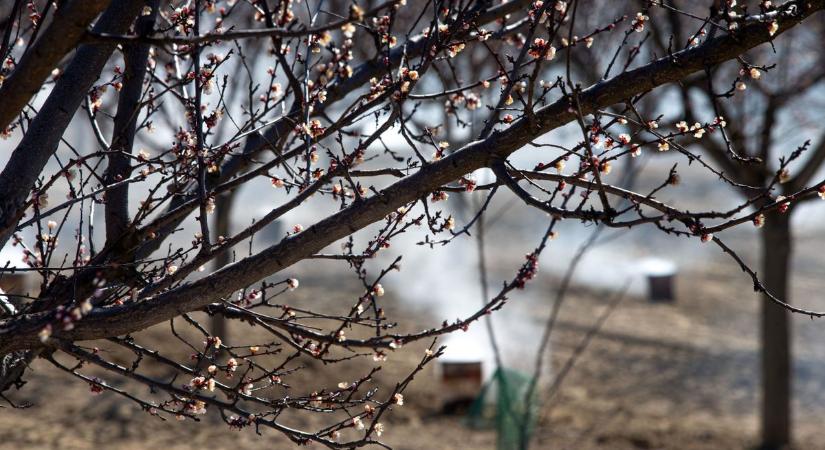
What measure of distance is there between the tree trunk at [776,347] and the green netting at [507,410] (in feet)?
8.28

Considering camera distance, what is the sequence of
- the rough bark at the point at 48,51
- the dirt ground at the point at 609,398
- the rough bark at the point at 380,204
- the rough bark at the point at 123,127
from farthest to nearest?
1. the dirt ground at the point at 609,398
2. the rough bark at the point at 123,127
3. the rough bark at the point at 380,204
4. the rough bark at the point at 48,51

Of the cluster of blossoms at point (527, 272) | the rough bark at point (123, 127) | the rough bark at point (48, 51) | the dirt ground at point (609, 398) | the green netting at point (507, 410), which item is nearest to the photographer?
the rough bark at point (48, 51)

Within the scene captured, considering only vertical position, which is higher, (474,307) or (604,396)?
(474,307)

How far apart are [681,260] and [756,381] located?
7.20 metres

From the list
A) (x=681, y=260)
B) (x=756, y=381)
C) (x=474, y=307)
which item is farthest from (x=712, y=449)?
(x=681, y=260)

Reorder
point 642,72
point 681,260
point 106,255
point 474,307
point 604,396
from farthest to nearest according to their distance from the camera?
1. point 681,260
2. point 474,307
3. point 604,396
4. point 106,255
5. point 642,72

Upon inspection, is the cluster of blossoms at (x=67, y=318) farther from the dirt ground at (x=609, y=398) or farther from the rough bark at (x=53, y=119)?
the dirt ground at (x=609, y=398)

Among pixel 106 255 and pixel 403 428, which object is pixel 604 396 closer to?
pixel 403 428

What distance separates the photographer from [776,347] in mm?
8680

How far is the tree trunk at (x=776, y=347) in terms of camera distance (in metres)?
8.63

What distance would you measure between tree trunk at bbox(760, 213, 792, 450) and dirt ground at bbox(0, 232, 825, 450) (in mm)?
317

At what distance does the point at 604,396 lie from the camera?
9.94 m

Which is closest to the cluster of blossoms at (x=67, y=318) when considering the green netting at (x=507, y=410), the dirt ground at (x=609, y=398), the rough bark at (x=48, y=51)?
the rough bark at (x=48, y=51)

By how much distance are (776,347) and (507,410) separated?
3261mm
